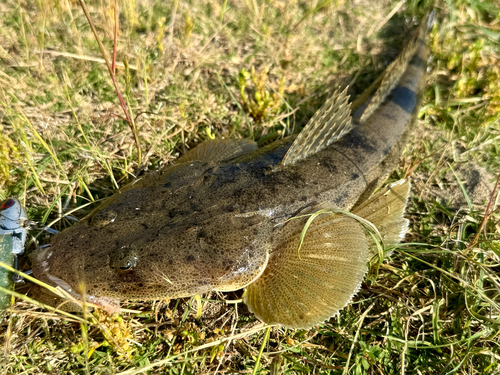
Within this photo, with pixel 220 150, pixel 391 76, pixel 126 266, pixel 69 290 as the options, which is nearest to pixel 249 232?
pixel 126 266

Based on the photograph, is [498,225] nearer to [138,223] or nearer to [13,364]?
[138,223]

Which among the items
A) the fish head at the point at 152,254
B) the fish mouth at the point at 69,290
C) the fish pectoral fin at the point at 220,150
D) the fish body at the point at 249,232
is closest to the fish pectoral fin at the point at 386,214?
the fish body at the point at 249,232

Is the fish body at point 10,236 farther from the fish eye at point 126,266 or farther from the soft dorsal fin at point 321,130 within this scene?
the soft dorsal fin at point 321,130

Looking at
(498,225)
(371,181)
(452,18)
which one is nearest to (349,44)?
(452,18)

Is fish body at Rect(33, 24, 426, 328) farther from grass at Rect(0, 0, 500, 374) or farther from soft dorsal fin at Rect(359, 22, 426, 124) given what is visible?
soft dorsal fin at Rect(359, 22, 426, 124)

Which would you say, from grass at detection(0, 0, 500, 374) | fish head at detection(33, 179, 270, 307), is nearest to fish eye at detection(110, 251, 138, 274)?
fish head at detection(33, 179, 270, 307)

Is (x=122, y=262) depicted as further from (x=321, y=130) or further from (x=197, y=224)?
(x=321, y=130)
